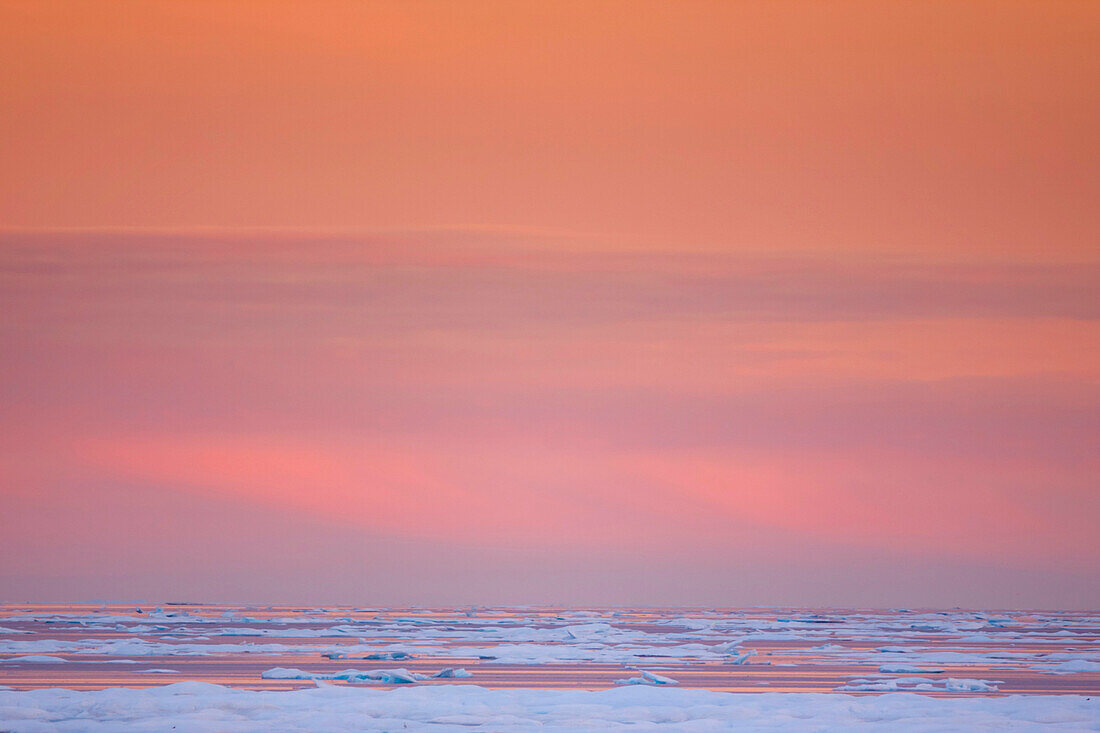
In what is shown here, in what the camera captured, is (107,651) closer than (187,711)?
No

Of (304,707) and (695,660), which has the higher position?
(695,660)

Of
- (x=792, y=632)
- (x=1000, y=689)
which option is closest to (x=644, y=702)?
(x=1000, y=689)

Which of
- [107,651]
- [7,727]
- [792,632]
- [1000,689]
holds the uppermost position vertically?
[792,632]

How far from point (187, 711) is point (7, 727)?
2595 mm

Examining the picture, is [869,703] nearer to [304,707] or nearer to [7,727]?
[304,707]

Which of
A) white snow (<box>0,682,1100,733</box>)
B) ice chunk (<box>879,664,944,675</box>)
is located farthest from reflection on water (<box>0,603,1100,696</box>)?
white snow (<box>0,682,1100,733</box>)

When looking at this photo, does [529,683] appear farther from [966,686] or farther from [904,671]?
[904,671]

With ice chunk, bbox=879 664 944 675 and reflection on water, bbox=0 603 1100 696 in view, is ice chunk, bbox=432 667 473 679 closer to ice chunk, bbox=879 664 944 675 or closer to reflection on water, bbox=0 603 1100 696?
reflection on water, bbox=0 603 1100 696

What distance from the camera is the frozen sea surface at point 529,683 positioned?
18203mm

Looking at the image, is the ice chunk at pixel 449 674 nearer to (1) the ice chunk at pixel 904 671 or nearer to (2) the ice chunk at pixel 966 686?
(1) the ice chunk at pixel 904 671

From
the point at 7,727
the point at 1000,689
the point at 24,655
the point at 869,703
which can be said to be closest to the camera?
the point at 7,727

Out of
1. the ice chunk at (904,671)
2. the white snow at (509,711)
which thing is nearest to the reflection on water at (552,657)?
the ice chunk at (904,671)

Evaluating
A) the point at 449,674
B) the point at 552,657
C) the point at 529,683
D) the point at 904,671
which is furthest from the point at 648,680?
the point at 552,657

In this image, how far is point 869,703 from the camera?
65.3 feet
